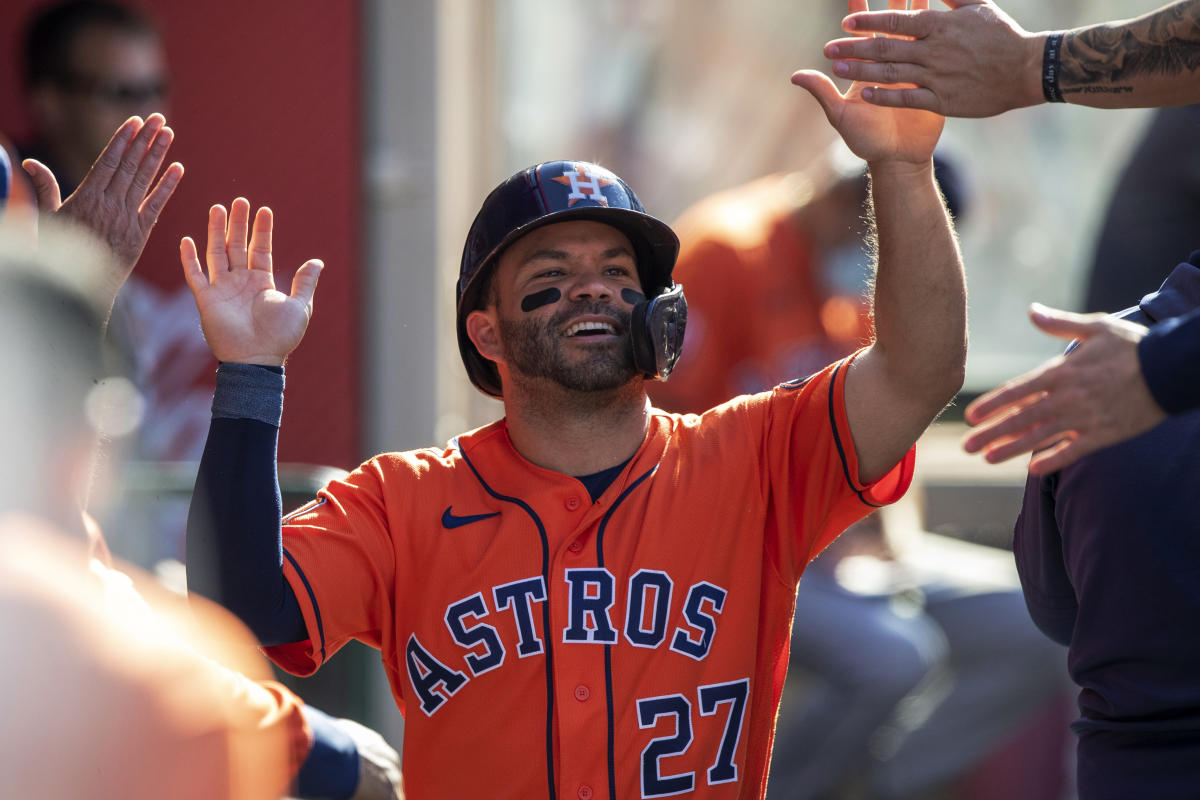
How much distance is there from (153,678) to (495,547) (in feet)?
2.16

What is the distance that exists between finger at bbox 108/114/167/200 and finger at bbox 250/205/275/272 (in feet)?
0.63

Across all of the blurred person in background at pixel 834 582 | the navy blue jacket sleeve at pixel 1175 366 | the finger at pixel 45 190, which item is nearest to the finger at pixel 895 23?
the navy blue jacket sleeve at pixel 1175 366

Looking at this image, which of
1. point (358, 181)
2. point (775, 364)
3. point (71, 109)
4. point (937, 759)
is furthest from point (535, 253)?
point (937, 759)

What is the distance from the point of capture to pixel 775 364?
13.2 feet

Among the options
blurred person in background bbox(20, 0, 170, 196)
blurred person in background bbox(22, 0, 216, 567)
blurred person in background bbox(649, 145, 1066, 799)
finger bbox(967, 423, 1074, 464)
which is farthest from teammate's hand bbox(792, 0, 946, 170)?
blurred person in background bbox(20, 0, 170, 196)

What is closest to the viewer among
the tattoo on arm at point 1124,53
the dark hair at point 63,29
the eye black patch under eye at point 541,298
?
the tattoo on arm at point 1124,53

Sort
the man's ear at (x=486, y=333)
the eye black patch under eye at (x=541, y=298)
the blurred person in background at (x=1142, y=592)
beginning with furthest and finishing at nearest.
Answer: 1. the man's ear at (x=486, y=333)
2. the eye black patch under eye at (x=541, y=298)
3. the blurred person in background at (x=1142, y=592)

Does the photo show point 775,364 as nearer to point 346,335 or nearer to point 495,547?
point 346,335

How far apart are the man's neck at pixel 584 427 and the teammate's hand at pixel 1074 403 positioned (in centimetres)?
77

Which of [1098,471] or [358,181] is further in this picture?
[358,181]

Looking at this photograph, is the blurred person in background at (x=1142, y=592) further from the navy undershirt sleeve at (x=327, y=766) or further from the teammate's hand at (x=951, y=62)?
the navy undershirt sleeve at (x=327, y=766)

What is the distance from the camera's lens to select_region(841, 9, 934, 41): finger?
7.23 ft

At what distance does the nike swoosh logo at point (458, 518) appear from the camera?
236 centimetres

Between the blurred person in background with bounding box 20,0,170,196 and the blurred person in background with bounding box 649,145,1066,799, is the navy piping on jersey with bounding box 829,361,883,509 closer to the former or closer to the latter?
the blurred person in background with bounding box 649,145,1066,799
